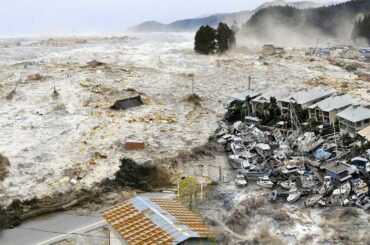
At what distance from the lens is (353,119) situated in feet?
89.3

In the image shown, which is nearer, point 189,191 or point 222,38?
point 189,191

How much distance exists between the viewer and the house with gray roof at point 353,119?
89.3 ft

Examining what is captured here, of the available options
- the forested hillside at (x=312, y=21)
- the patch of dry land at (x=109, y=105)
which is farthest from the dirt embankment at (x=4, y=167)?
the forested hillside at (x=312, y=21)

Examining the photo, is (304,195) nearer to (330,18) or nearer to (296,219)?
(296,219)

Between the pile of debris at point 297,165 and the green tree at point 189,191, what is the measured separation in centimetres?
262

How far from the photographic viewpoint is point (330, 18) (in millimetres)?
127812

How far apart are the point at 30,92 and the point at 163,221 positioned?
33.8 metres

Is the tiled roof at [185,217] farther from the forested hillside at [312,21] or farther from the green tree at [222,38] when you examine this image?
the forested hillside at [312,21]

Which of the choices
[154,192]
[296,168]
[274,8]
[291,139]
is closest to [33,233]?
[154,192]

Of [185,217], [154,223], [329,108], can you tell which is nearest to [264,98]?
[329,108]

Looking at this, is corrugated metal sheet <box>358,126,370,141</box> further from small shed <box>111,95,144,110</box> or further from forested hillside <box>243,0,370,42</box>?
forested hillside <box>243,0,370,42</box>

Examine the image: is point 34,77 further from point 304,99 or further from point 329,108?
point 329,108

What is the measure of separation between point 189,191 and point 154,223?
7169mm

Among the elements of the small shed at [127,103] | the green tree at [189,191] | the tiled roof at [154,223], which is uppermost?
the tiled roof at [154,223]
